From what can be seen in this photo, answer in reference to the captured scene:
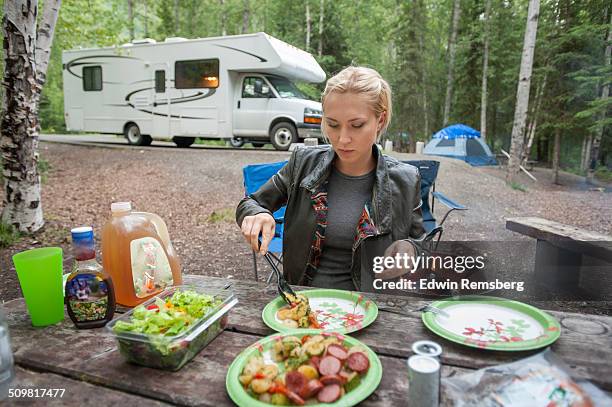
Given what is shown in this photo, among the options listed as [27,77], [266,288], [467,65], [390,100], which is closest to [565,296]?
[390,100]

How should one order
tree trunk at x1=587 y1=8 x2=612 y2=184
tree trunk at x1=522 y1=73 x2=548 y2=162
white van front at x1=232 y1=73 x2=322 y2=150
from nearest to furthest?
tree trunk at x1=587 y1=8 x2=612 y2=184 < tree trunk at x1=522 y1=73 x2=548 y2=162 < white van front at x1=232 y1=73 x2=322 y2=150

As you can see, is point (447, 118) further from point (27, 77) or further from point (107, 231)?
point (107, 231)

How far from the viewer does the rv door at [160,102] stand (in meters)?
9.32

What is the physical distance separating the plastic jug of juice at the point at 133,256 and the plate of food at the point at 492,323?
0.80 meters

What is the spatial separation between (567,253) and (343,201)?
1.27m

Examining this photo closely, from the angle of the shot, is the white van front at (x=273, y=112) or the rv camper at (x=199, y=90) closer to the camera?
the white van front at (x=273, y=112)

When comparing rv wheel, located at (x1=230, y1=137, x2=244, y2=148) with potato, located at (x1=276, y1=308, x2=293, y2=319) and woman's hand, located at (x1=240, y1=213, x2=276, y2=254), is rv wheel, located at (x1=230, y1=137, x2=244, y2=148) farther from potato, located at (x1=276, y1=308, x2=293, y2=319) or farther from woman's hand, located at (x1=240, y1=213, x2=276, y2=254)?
potato, located at (x1=276, y1=308, x2=293, y2=319)

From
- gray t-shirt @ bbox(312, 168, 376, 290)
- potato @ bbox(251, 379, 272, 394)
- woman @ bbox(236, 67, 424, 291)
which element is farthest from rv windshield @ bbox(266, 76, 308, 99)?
potato @ bbox(251, 379, 272, 394)

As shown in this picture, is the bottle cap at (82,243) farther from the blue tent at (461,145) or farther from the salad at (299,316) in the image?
the blue tent at (461,145)

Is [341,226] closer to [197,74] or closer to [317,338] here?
[317,338]

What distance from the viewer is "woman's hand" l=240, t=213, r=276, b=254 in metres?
1.29

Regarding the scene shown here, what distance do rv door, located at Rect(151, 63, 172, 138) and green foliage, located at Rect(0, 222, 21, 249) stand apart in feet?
20.3

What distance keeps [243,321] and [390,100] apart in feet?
3.47

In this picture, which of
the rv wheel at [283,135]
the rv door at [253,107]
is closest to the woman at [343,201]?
the rv wheel at [283,135]
